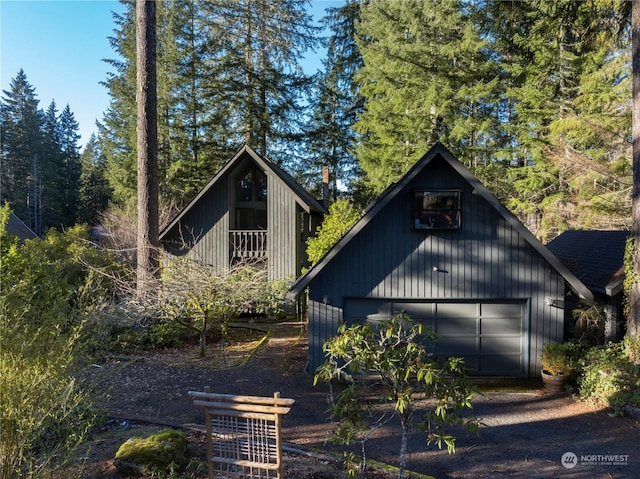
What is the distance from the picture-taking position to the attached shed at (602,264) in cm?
944

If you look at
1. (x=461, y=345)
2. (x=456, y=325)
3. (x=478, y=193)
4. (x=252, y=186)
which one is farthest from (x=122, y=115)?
(x=461, y=345)

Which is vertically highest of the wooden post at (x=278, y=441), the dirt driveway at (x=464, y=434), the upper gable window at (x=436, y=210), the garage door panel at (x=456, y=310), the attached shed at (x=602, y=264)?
the upper gable window at (x=436, y=210)

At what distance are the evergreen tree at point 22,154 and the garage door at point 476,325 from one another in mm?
39583

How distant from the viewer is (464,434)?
6.57 m

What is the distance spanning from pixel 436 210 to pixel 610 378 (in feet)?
16.3

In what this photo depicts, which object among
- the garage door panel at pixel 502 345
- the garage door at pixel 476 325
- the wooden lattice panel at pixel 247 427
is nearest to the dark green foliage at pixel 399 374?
the wooden lattice panel at pixel 247 427

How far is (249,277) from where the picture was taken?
38.9 ft

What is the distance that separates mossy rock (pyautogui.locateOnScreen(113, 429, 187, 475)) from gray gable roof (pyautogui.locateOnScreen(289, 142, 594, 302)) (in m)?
4.24

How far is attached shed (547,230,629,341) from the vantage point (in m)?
9.44

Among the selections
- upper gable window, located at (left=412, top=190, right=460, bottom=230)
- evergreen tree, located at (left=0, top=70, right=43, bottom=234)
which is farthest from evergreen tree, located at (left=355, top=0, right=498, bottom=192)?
evergreen tree, located at (left=0, top=70, right=43, bottom=234)

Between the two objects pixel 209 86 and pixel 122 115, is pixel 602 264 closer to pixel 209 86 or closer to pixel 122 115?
pixel 209 86

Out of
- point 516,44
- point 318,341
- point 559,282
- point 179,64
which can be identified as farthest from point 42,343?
point 179,64

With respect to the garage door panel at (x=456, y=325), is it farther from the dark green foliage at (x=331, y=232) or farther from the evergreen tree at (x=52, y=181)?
the evergreen tree at (x=52, y=181)

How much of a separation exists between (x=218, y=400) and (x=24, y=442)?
1.72m
